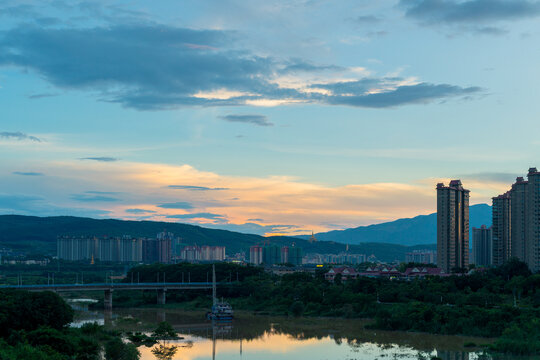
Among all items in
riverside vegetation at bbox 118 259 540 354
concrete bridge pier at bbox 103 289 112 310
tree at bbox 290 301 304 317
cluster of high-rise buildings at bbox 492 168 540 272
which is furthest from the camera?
cluster of high-rise buildings at bbox 492 168 540 272

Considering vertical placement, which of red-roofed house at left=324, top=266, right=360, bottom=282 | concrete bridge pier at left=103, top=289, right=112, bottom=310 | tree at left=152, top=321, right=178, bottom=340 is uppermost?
red-roofed house at left=324, top=266, right=360, bottom=282

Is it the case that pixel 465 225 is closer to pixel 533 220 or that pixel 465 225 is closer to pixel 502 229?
pixel 502 229

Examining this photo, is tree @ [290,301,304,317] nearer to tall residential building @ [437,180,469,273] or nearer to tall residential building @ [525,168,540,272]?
tall residential building @ [525,168,540,272]

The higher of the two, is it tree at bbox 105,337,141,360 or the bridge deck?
tree at bbox 105,337,141,360

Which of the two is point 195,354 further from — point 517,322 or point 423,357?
point 517,322

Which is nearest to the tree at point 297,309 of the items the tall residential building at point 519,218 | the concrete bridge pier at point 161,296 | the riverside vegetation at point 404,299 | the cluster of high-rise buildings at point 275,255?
the riverside vegetation at point 404,299

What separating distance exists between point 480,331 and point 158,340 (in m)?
20.7

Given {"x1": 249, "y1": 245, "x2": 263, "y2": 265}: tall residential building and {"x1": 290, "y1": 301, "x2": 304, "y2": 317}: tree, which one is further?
{"x1": 249, "y1": 245, "x2": 263, "y2": 265}: tall residential building

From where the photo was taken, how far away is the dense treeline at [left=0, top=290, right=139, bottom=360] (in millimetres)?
28253

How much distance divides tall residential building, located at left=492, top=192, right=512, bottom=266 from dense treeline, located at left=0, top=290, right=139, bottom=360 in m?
70.8

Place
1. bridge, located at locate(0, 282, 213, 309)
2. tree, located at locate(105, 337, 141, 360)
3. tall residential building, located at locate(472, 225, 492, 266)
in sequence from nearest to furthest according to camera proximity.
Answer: tree, located at locate(105, 337, 141, 360), bridge, located at locate(0, 282, 213, 309), tall residential building, located at locate(472, 225, 492, 266)

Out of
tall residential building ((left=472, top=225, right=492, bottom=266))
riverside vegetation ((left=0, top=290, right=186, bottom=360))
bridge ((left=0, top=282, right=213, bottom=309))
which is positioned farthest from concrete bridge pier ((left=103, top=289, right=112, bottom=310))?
tall residential building ((left=472, top=225, right=492, bottom=266))

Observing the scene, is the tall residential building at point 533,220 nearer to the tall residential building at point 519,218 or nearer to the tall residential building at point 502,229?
the tall residential building at point 519,218

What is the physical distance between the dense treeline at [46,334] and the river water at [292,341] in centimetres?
366
